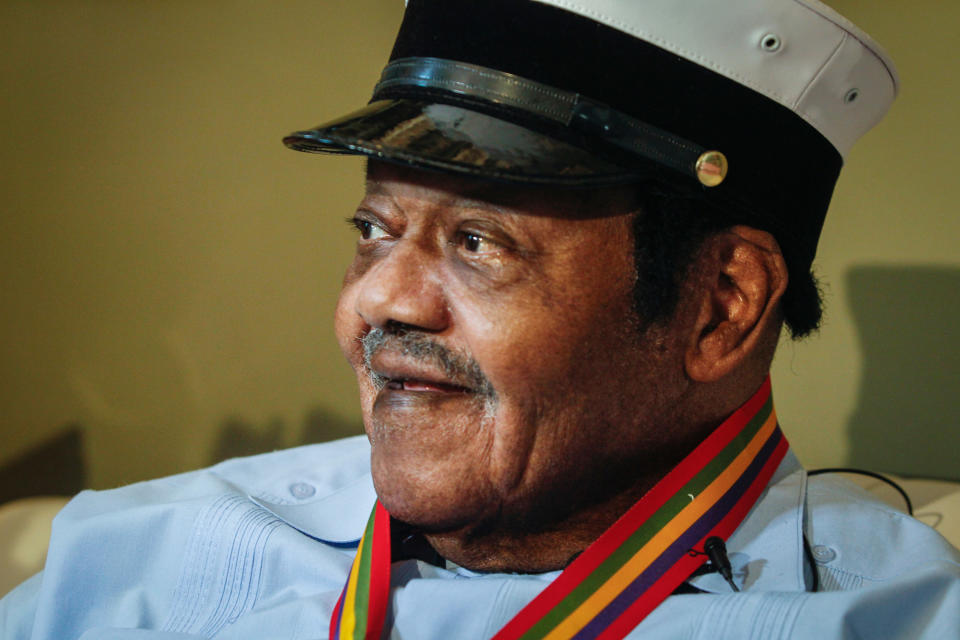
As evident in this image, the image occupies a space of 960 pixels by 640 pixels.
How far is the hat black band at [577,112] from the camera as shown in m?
0.93

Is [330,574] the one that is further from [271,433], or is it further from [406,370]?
[271,433]

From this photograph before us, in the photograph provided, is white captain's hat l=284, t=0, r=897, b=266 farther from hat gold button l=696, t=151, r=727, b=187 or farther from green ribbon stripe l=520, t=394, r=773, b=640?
green ribbon stripe l=520, t=394, r=773, b=640

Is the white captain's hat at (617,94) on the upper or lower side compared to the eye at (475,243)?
upper

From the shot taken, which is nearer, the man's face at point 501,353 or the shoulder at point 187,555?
the man's face at point 501,353

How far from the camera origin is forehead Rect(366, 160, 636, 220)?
97cm

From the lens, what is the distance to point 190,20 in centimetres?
206

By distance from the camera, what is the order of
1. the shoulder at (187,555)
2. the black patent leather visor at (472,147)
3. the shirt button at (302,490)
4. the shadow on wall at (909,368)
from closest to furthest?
1. the black patent leather visor at (472,147)
2. the shoulder at (187,555)
3. the shirt button at (302,490)
4. the shadow on wall at (909,368)

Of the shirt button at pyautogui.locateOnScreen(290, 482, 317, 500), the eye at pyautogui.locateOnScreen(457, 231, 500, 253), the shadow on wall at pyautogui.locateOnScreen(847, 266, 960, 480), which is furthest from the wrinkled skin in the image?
the shadow on wall at pyautogui.locateOnScreen(847, 266, 960, 480)

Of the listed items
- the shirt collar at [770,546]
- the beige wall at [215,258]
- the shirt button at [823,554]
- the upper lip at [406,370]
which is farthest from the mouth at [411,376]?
the beige wall at [215,258]

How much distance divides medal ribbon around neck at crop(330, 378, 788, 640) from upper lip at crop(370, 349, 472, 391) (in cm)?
23

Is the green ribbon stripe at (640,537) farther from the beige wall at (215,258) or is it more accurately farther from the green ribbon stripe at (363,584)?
the beige wall at (215,258)

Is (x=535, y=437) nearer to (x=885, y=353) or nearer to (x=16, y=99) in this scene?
(x=885, y=353)

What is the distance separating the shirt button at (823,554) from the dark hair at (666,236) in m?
0.36

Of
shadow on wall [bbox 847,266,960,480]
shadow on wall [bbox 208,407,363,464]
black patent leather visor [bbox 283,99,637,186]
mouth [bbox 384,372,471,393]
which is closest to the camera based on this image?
black patent leather visor [bbox 283,99,637,186]
